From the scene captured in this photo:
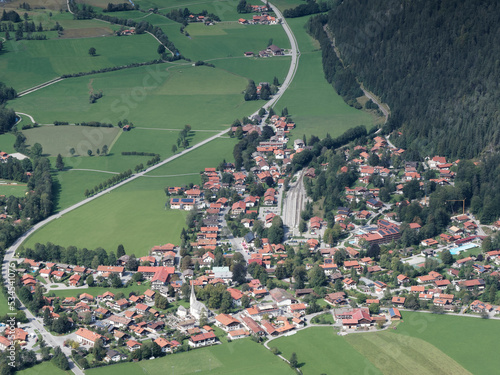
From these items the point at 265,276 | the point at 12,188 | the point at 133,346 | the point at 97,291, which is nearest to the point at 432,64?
the point at 265,276

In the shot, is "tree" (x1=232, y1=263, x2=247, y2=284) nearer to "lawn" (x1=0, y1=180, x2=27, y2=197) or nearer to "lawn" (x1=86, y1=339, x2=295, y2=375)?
"lawn" (x1=86, y1=339, x2=295, y2=375)

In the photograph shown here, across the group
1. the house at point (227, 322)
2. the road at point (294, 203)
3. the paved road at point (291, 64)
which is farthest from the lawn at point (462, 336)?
the paved road at point (291, 64)

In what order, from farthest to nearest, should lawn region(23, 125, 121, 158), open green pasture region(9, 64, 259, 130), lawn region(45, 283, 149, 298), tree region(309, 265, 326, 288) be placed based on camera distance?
open green pasture region(9, 64, 259, 130) < lawn region(23, 125, 121, 158) < tree region(309, 265, 326, 288) < lawn region(45, 283, 149, 298)

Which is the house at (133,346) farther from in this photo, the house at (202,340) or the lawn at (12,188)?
the lawn at (12,188)

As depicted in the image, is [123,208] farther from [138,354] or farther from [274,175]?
[138,354]

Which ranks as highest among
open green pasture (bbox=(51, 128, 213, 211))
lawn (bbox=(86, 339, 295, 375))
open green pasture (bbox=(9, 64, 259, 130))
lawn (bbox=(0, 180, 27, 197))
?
open green pasture (bbox=(9, 64, 259, 130))

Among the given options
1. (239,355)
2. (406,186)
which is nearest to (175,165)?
(406,186)

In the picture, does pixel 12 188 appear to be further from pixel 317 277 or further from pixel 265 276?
pixel 317 277

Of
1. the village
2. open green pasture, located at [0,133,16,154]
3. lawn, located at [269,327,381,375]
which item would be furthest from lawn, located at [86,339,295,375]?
open green pasture, located at [0,133,16,154]
